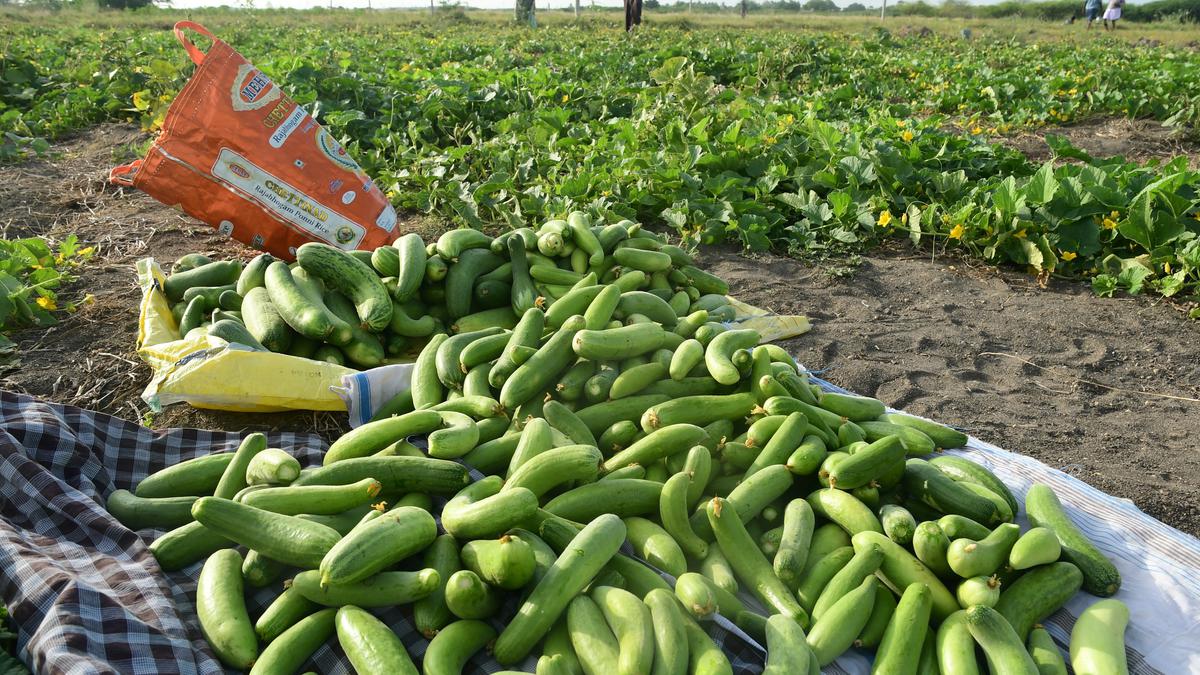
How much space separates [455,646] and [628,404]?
1.30 m

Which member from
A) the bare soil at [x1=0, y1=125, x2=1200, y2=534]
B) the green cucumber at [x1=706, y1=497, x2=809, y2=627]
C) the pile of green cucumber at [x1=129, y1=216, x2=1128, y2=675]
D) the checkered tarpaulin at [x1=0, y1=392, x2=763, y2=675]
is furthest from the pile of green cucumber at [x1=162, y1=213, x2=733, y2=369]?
the green cucumber at [x1=706, y1=497, x2=809, y2=627]

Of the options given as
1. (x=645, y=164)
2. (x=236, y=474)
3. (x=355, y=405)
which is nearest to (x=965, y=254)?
(x=645, y=164)

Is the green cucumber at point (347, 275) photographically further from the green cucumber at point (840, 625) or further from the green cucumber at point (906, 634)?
the green cucumber at point (906, 634)

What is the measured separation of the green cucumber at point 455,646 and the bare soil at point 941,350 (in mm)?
1960

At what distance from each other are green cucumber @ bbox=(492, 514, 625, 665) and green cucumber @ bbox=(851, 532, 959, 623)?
824mm

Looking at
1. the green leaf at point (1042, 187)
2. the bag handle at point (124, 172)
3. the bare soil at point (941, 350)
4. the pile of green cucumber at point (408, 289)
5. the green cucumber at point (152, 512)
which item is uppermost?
the bag handle at point (124, 172)

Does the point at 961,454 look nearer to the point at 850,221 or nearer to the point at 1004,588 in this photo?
the point at 1004,588

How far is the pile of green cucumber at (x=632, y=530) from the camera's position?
84.7 inches

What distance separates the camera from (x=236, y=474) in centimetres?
282

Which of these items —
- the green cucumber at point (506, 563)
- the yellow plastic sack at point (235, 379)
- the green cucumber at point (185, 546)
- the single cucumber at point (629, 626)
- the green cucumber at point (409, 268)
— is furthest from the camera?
the green cucumber at point (409, 268)

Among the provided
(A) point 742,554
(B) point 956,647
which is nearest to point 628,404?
(A) point 742,554

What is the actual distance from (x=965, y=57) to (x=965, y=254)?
45.6 feet

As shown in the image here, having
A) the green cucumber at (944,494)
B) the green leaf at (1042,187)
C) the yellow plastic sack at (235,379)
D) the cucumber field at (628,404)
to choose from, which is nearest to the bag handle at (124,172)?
the cucumber field at (628,404)

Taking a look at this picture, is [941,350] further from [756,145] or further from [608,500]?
[756,145]
